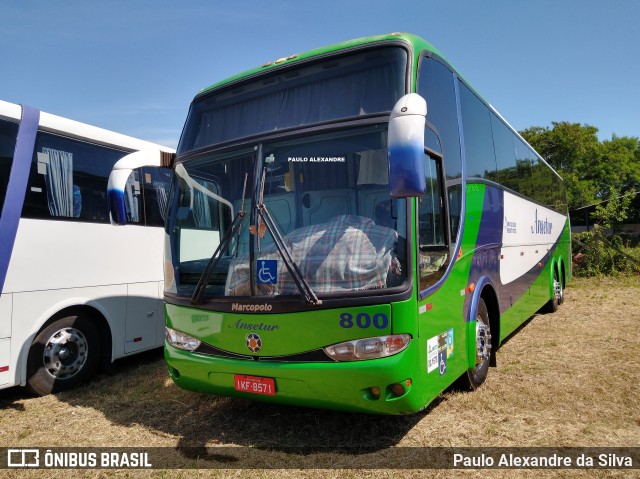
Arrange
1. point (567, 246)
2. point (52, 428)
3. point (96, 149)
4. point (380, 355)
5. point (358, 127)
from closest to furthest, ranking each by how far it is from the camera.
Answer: point (380, 355) → point (358, 127) → point (52, 428) → point (96, 149) → point (567, 246)

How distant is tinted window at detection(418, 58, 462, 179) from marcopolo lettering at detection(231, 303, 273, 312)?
2.09 metres

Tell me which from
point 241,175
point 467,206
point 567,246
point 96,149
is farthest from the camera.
Result: point 567,246

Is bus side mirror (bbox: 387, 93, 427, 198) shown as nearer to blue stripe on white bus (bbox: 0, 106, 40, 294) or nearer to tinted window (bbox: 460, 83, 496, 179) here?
tinted window (bbox: 460, 83, 496, 179)

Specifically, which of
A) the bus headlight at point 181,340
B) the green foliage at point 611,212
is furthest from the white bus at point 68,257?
the green foliage at point 611,212

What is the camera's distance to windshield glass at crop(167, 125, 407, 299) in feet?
11.9

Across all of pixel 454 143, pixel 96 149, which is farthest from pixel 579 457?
pixel 96 149

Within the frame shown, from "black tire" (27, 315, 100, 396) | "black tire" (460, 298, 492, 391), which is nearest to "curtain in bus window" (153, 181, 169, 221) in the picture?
A: "black tire" (27, 315, 100, 396)

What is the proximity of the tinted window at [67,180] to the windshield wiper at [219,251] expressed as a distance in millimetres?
2608

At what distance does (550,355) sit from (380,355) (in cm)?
423

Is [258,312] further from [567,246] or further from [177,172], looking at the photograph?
[567,246]

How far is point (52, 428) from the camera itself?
4.62m

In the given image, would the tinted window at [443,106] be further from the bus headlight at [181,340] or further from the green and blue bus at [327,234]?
the bus headlight at [181,340]

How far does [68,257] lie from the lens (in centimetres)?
574

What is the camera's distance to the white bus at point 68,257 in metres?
5.20
